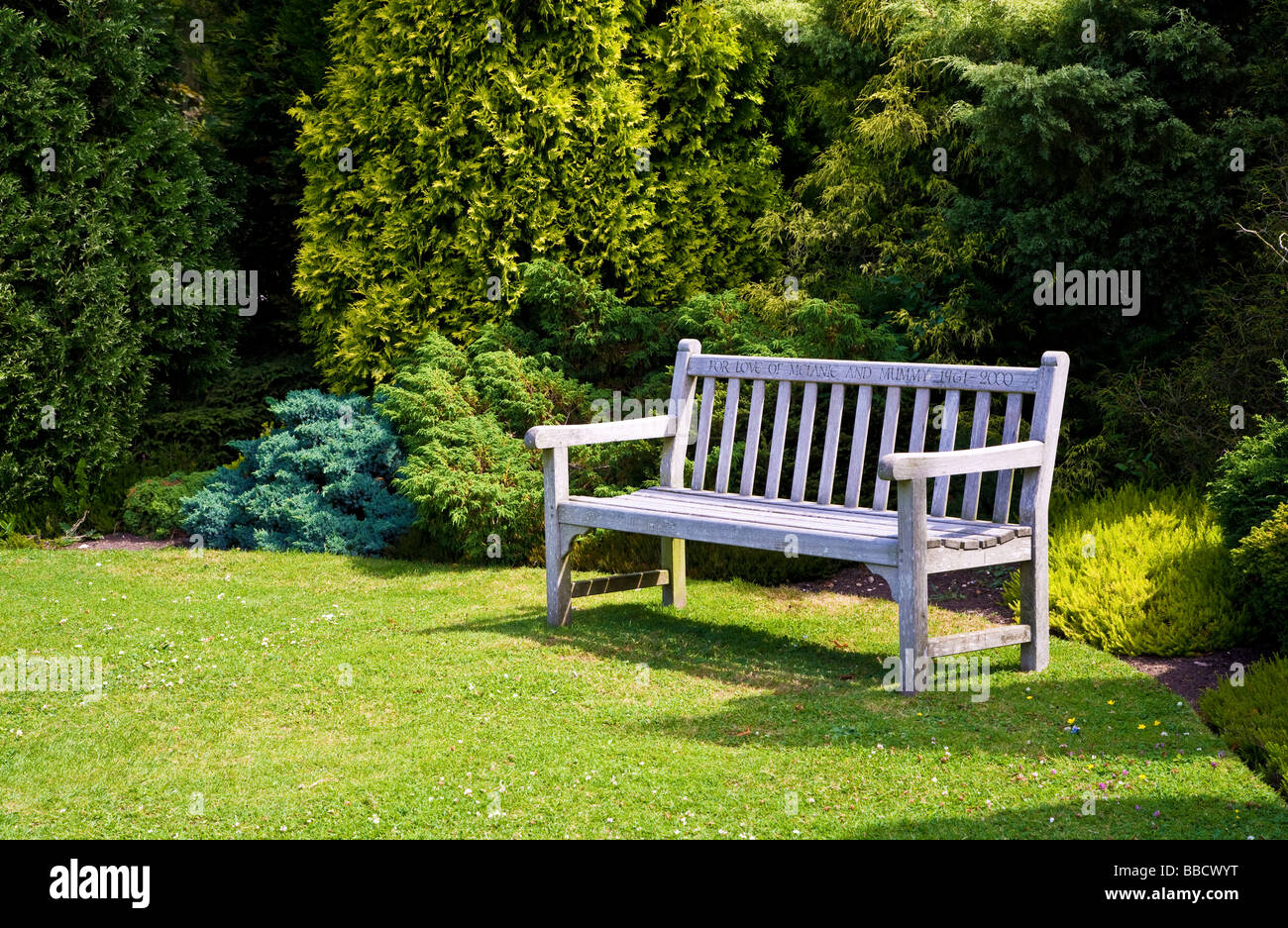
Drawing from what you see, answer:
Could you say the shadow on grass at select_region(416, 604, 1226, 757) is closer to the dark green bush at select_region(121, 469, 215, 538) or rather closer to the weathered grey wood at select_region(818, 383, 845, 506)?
the weathered grey wood at select_region(818, 383, 845, 506)

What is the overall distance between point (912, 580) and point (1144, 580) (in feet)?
5.03

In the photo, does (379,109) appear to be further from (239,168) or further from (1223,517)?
(1223,517)

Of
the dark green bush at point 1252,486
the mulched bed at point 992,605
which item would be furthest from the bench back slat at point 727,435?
the dark green bush at point 1252,486

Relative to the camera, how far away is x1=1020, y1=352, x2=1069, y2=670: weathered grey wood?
5285mm

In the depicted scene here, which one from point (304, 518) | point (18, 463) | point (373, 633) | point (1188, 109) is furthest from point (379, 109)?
point (1188, 109)

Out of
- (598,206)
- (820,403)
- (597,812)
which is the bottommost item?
(597,812)

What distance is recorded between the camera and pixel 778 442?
643cm

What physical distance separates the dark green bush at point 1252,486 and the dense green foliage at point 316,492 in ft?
16.2

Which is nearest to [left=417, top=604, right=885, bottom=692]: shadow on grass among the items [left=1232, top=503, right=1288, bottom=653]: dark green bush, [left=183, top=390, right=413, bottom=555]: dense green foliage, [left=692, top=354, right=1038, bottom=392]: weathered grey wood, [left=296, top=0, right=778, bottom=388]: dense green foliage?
[left=692, top=354, right=1038, bottom=392]: weathered grey wood

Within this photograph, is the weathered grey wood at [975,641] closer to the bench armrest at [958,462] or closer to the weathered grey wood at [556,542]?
the bench armrest at [958,462]

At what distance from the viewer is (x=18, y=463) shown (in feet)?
29.3

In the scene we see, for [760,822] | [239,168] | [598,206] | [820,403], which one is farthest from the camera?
[239,168]

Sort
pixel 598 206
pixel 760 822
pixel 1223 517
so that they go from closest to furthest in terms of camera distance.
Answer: pixel 760 822 → pixel 1223 517 → pixel 598 206

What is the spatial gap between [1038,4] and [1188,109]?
3.48 feet
